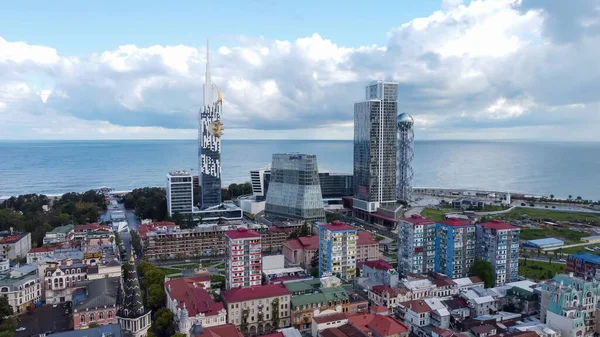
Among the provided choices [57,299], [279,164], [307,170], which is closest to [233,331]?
[57,299]

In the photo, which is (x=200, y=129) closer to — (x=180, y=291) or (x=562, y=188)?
(x=180, y=291)

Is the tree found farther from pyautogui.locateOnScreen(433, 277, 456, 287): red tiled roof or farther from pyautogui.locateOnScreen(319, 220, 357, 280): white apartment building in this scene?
pyautogui.locateOnScreen(319, 220, 357, 280): white apartment building

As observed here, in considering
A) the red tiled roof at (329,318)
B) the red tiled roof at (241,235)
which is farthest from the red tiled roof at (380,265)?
the red tiled roof at (241,235)

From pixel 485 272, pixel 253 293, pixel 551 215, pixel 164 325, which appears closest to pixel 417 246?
pixel 485 272

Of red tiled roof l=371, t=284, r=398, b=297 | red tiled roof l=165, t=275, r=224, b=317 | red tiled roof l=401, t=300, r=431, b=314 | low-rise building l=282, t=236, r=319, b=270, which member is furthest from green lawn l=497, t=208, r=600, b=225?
red tiled roof l=165, t=275, r=224, b=317

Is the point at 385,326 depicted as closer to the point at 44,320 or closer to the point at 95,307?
the point at 95,307
